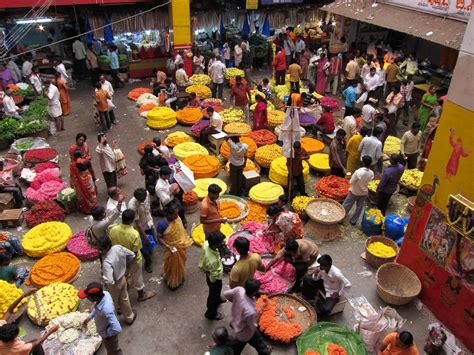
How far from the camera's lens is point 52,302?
724cm

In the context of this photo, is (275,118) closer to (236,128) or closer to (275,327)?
(236,128)

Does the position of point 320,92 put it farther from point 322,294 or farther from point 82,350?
point 82,350

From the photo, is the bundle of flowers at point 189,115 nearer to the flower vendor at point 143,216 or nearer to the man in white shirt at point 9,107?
the man in white shirt at point 9,107

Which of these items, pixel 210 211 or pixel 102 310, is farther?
pixel 210 211

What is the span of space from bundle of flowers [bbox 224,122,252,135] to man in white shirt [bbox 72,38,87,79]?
857 centimetres

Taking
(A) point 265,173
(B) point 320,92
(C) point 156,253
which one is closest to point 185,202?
(C) point 156,253

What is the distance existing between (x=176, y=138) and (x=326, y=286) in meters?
7.24

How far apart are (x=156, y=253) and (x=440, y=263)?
5454 millimetres

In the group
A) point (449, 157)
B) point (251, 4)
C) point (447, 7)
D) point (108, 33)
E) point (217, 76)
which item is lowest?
point (217, 76)

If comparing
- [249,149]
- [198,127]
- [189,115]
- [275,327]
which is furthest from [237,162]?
[189,115]

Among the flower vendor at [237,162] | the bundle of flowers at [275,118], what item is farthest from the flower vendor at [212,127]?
the flower vendor at [237,162]

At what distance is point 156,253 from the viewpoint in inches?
347

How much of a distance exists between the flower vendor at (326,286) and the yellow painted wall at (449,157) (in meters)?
2.06

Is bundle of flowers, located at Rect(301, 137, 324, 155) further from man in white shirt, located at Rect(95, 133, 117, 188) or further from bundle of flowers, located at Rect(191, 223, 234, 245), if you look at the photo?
man in white shirt, located at Rect(95, 133, 117, 188)
